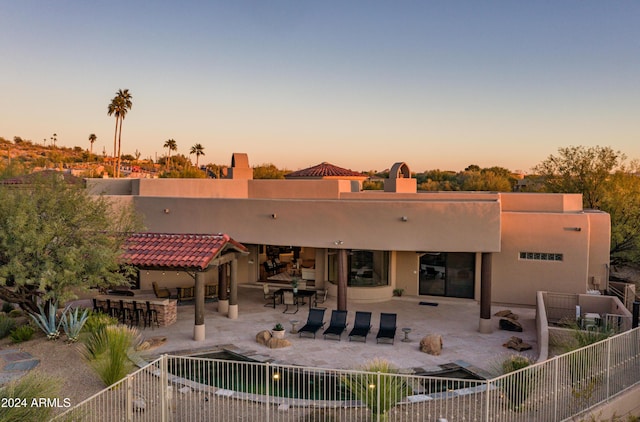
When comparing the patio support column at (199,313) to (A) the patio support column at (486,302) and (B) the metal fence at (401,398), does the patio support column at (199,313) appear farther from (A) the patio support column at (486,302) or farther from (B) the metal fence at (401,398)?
(A) the patio support column at (486,302)

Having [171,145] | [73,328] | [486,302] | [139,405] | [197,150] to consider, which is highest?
[171,145]

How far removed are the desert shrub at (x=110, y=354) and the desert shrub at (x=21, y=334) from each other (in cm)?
319

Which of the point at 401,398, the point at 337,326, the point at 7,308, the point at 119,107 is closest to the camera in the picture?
the point at 401,398

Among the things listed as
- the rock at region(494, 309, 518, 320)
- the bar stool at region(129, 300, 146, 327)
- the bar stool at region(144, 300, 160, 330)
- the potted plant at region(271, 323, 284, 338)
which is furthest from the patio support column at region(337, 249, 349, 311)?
the bar stool at region(129, 300, 146, 327)

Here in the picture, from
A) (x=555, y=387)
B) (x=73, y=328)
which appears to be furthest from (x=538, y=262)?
(x=73, y=328)

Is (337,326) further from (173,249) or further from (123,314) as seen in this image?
(123,314)

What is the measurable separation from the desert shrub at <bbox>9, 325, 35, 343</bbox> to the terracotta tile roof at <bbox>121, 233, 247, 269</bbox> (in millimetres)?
3475

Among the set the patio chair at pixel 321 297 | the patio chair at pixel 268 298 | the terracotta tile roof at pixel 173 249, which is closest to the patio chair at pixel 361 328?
the patio chair at pixel 321 297

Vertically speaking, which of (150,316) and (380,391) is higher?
(380,391)

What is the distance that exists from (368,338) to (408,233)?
4605 millimetres

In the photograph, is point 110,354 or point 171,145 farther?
point 171,145

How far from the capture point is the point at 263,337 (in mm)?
15180

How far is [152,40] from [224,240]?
2119 centimetres

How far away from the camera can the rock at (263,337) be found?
49.4 feet
